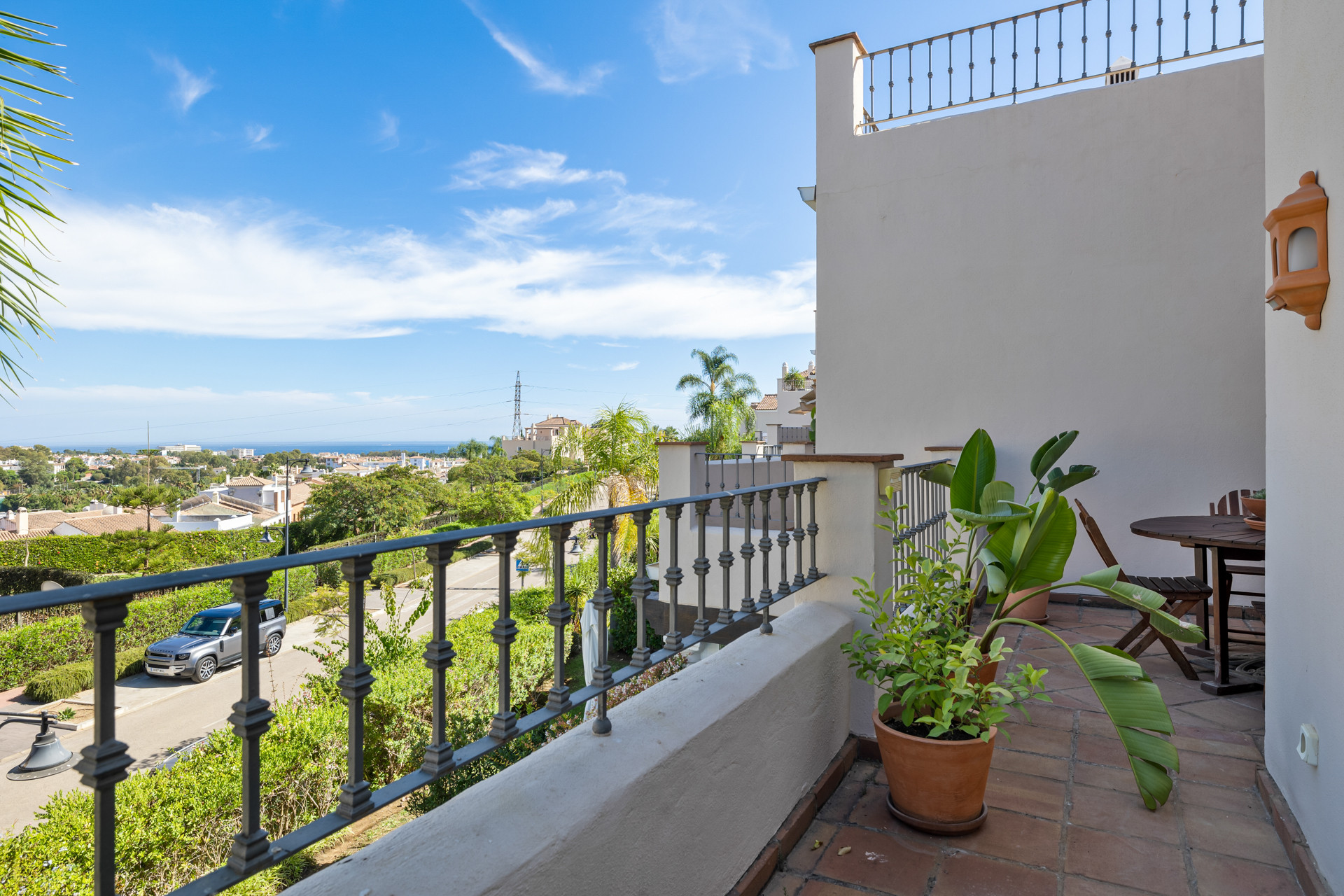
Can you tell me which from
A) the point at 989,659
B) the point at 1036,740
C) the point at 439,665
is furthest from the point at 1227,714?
the point at 439,665

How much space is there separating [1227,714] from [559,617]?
342cm

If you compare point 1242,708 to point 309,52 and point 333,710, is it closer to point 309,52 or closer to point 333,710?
point 333,710

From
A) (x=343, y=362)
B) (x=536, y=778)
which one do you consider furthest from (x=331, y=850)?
(x=343, y=362)

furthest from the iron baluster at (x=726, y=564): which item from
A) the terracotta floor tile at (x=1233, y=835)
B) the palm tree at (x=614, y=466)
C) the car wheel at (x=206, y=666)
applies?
the car wheel at (x=206, y=666)

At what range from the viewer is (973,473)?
2920mm

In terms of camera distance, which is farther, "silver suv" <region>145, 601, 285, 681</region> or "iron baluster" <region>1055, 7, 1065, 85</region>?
"iron baluster" <region>1055, 7, 1065, 85</region>

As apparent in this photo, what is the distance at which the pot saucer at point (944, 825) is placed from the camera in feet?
7.40

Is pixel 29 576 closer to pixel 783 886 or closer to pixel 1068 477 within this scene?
pixel 783 886

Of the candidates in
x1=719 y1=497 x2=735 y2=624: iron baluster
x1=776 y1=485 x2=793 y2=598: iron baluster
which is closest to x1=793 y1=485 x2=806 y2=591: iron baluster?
x1=776 y1=485 x2=793 y2=598: iron baluster

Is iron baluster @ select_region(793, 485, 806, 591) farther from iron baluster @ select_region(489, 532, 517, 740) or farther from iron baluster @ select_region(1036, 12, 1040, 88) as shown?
iron baluster @ select_region(1036, 12, 1040, 88)

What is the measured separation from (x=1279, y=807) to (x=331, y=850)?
21.2 ft

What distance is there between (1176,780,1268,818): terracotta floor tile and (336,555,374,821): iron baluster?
282 cm

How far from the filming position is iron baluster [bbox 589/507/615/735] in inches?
65.5

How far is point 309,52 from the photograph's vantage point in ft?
108
